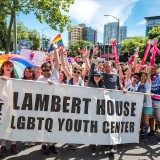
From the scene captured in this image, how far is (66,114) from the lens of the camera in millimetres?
5504

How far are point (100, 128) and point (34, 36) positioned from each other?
81.0 m

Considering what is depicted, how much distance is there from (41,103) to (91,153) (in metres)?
1.44

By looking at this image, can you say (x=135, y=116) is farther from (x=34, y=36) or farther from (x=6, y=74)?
(x=34, y=36)

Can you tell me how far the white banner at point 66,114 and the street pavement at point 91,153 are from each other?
272 millimetres

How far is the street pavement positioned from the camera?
18.2 feet

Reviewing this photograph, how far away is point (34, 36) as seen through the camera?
84750mm

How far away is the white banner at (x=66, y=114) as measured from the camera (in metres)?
5.16

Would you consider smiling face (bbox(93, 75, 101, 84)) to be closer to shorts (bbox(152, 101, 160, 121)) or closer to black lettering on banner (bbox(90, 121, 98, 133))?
black lettering on banner (bbox(90, 121, 98, 133))

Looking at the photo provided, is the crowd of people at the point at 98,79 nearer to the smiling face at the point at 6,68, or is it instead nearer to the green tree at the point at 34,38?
the smiling face at the point at 6,68

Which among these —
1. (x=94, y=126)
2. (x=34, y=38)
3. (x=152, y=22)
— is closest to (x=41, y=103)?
(x=94, y=126)

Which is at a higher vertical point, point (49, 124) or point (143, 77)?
point (143, 77)

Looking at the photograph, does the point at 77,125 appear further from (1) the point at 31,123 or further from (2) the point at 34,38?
(2) the point at 34,38

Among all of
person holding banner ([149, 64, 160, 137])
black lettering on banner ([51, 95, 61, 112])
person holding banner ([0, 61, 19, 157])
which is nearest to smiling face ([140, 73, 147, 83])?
person holding banner ([149, 64, 160, 137])

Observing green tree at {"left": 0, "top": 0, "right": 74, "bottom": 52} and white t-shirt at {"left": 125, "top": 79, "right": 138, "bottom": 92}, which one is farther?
green tree at {"left": 0, "top": 0, "right": 74, "bottom": 52}
